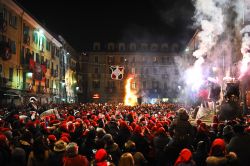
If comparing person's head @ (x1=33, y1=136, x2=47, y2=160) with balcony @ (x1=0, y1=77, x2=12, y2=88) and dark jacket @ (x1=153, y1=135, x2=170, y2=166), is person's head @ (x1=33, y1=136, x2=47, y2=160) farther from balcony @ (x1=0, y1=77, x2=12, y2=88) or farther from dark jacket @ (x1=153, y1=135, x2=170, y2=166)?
balcony @ (x1=0, y1=77, x2=12, y2=88)

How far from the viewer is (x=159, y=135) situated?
961 centimetres

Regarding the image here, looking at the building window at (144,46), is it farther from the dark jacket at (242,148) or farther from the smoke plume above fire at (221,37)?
the dark jacket at (242,148)

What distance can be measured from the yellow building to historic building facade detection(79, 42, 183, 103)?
34.1 meters

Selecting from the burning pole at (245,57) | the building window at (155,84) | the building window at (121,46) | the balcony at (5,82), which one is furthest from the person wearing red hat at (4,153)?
the building window at (155,84)

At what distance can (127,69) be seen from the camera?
8594 centimetres

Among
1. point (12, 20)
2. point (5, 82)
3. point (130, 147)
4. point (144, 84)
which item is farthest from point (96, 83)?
point (130, 147)

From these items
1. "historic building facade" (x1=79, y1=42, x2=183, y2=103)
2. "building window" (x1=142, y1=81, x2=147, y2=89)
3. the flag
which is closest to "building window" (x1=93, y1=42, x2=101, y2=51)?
"historic building facade" (x1=79, y1=42, x2=183, y2=103)

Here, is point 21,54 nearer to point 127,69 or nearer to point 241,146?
point 241,146

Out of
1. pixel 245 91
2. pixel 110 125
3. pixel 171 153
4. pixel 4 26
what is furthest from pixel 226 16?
pixel 171 153

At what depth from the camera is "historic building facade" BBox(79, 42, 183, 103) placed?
85.8 m

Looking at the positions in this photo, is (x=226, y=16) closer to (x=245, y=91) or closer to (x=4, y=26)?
(x=245, y=91)

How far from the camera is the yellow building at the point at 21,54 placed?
1271 inches

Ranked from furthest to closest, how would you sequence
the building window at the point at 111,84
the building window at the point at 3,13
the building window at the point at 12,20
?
the building window at the point at 111,84
the building window at the point at 12,20
the building window at the point at 3,13

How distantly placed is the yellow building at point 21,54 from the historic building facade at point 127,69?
112ft
